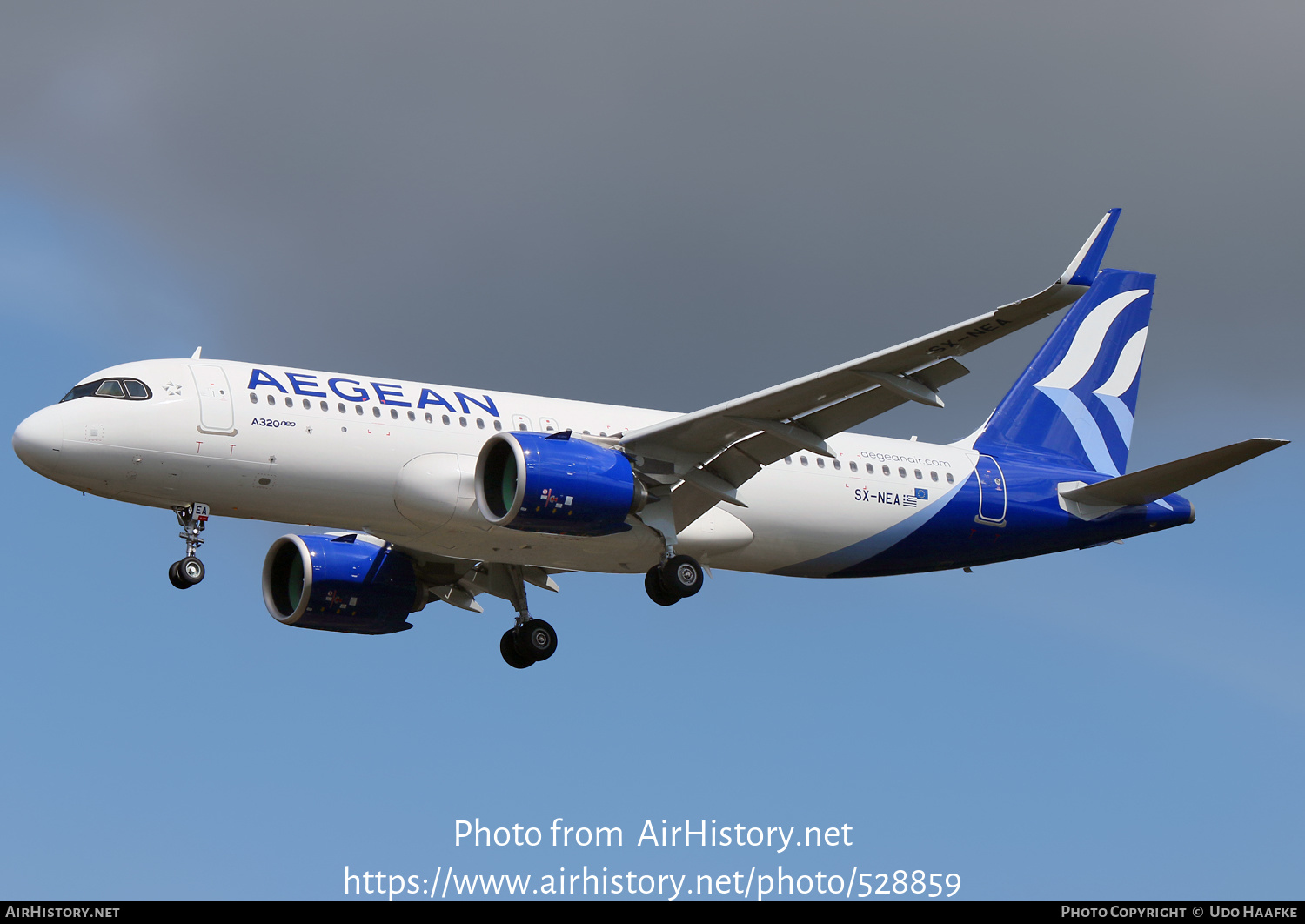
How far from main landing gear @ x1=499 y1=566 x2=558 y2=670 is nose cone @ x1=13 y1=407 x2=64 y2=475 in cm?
1044

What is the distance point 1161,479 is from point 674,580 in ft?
35.9

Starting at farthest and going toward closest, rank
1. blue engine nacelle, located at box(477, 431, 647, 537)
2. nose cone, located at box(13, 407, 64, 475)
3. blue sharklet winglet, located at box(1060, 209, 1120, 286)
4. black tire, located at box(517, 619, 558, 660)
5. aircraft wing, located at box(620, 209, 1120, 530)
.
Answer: black tire, located at box(517, 619, 558, 660) < blue engine nacelle, located at box(477, 431, 647, 537) < nose cone, located at box(13, 407, 64, 475) < aircraft wing, located at box(620, 209, 1120, 530) < blue sharklet winglet, located at box(1060, 209, 1120, 286)

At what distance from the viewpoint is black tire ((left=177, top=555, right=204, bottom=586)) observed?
30.2 metres

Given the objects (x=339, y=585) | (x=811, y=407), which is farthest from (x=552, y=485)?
(x=339, y=585)

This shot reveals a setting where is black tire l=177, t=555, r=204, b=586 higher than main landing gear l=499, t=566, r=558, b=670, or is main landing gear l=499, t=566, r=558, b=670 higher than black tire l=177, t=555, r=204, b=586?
main landing gear l=499, t=566, r=558, b=670

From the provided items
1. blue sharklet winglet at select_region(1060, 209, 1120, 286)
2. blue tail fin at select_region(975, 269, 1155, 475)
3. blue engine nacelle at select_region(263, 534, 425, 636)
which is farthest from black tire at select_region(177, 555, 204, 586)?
blue tail fin at select_region(975, 269, 1155, 475)

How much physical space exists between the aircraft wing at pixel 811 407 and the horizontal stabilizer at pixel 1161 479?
670 cm

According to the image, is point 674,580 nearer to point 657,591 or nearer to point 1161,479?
point 657,591

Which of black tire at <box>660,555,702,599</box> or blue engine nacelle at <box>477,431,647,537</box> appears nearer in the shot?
blue engine nacelle at <box>477,431,647,537</box>

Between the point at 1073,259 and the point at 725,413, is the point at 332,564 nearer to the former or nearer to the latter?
the point at 725,413

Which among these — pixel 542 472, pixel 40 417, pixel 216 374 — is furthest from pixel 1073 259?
pixel 40 417

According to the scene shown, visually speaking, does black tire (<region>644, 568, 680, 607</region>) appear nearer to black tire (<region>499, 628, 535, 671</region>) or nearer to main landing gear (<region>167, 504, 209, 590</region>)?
black tire (<region>499, 628, 535, 671</region>)

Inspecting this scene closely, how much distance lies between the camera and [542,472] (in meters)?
30.1

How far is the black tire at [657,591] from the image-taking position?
32.6 meters
